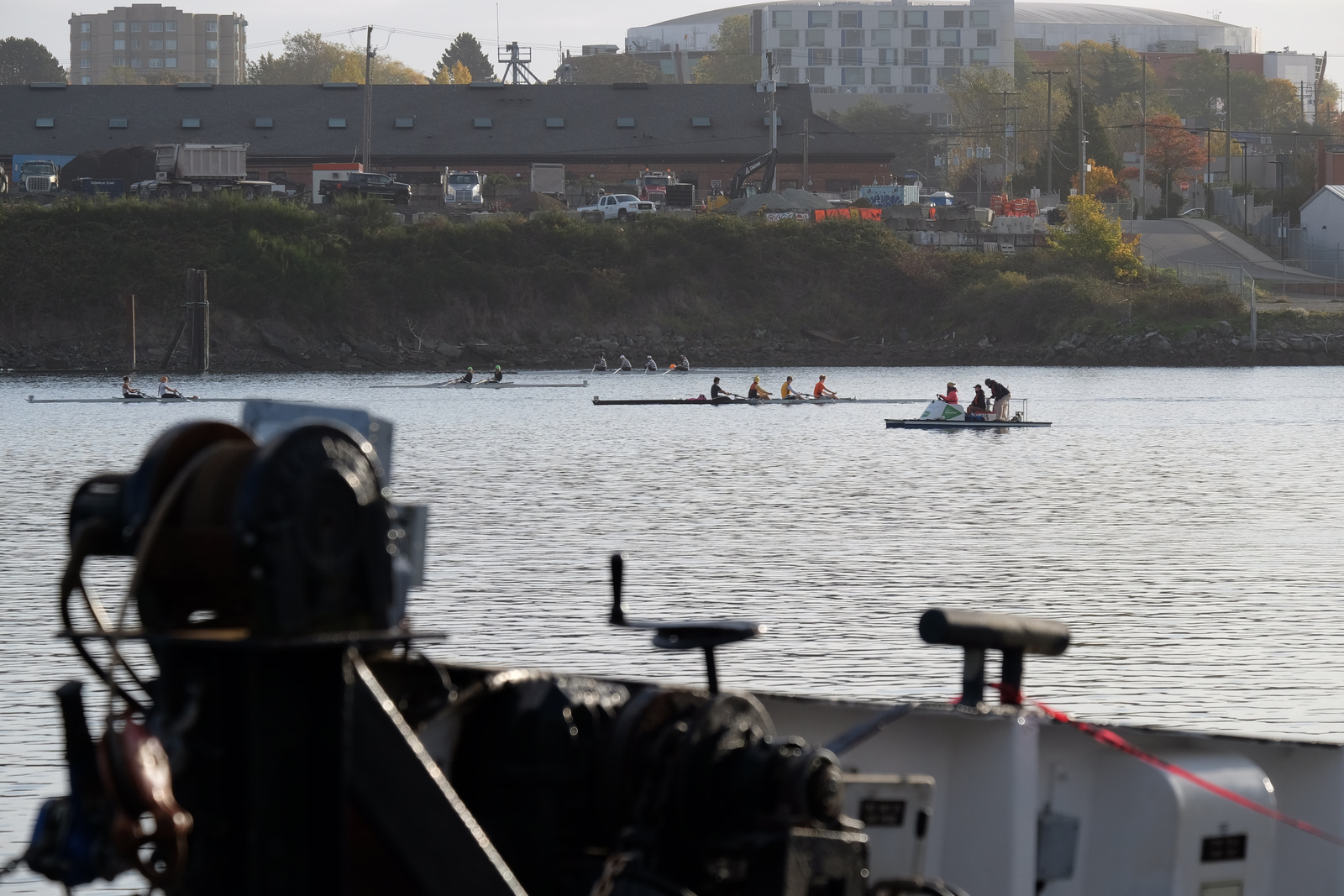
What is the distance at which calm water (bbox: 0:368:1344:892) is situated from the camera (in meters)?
14.6

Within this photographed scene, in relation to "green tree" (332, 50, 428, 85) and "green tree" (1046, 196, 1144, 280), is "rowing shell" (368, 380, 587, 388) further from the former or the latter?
"green tree" (332, 50, 428, 85)

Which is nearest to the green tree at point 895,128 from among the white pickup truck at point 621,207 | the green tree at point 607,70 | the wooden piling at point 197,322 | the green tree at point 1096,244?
the green tree at point 607,70

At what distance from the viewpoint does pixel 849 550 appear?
2317cm

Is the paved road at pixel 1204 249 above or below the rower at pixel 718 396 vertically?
above

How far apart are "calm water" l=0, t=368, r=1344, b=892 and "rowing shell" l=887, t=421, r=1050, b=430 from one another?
1.47ft

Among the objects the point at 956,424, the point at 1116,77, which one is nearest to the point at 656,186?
the point at 956,424

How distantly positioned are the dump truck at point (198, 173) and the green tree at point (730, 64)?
78.9m

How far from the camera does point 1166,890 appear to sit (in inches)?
250

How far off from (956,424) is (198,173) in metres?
63.1

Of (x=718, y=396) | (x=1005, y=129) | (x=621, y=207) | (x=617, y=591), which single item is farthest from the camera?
(x=1005, y=129)

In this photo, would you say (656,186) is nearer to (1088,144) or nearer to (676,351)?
(676,351)

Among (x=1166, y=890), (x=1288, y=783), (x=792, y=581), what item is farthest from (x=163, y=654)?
(x=792, y=581)

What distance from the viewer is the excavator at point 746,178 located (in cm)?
10638

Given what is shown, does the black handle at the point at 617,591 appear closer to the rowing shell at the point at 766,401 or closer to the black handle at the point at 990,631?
the black handle at the point at 990,631
